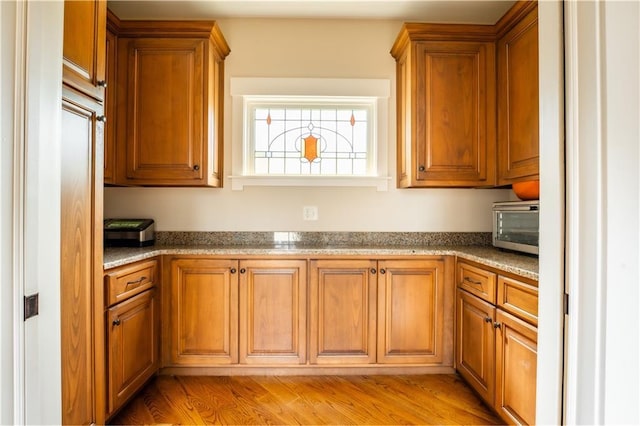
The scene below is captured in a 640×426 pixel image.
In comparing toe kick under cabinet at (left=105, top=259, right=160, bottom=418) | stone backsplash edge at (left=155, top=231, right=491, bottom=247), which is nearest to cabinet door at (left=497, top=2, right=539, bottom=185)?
stone backsplash edge at (left=155, top=231, right=491, bottom=247)

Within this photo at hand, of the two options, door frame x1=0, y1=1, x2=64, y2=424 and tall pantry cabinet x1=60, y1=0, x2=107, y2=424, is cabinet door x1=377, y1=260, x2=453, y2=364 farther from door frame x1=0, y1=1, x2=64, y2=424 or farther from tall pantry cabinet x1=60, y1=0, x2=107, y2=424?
door frame x1=0, y1=1, x2=64, y2=424

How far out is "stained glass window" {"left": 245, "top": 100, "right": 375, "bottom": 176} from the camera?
8.58 ft

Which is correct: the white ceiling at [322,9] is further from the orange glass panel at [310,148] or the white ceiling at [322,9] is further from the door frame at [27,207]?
the door frame at [27,207]

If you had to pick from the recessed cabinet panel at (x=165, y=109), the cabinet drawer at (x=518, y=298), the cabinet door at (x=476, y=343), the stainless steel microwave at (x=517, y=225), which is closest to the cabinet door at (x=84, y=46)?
the recessed cabinet panel at (x=165, y=109)

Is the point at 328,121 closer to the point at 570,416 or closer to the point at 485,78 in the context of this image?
the point at 485,78

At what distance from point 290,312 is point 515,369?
130 cm

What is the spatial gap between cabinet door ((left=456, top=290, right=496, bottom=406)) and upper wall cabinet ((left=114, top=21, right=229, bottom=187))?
1975mm

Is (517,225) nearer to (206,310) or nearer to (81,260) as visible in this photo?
(206,310)

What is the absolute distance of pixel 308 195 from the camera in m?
2.56

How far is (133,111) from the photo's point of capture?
7.27 feet

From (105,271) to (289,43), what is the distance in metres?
2.08

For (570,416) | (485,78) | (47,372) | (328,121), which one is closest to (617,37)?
(570,416)

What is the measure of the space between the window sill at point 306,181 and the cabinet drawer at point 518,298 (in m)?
1.19

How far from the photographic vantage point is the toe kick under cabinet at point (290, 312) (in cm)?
213
